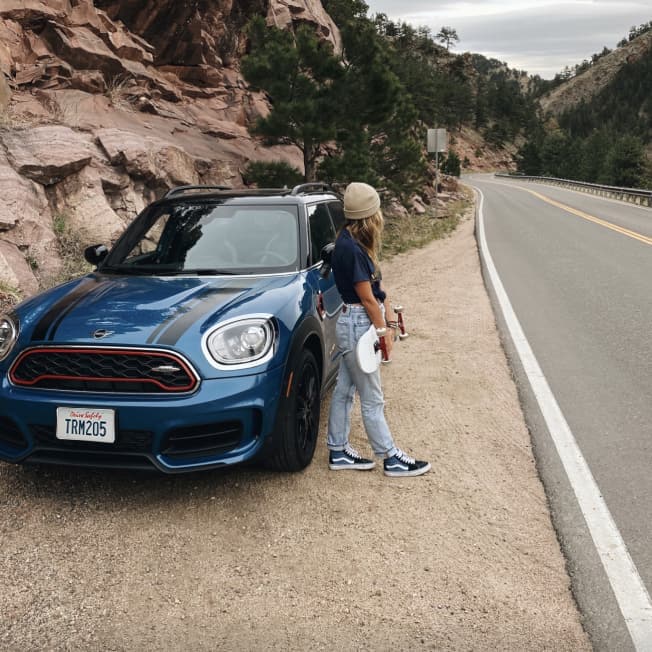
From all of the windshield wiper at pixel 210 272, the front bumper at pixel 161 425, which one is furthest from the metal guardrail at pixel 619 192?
the front bumper at pixel 161 425

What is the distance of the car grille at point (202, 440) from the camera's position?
360 centimetres

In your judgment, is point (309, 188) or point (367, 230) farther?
point (309, 188)

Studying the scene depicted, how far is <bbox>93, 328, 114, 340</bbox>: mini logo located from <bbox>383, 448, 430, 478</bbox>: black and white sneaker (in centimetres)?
191

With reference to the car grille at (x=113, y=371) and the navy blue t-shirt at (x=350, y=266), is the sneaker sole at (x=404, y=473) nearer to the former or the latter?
the navy blue t-shirt at (x=350, y=266)

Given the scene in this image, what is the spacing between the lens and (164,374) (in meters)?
3.57

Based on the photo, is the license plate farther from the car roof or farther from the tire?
the car roof

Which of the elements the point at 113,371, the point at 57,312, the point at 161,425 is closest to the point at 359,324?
the point at 161,425

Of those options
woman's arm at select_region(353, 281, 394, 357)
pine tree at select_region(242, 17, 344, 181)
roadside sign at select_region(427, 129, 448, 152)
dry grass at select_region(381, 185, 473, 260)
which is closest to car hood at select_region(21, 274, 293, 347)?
woman's arm at select_region(353, 281, 394, 357)

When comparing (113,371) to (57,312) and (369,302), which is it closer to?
(57,312)

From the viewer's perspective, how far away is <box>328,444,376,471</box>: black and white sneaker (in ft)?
14.3

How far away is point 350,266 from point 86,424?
175 centimetres

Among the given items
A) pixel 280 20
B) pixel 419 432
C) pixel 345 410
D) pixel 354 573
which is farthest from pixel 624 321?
pixel 280 20

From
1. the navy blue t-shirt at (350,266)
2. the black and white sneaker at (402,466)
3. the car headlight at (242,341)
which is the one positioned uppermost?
the navy blue t-shirt at (350,266)

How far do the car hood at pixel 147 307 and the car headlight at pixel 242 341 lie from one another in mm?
81
